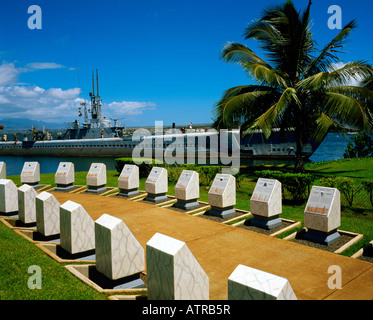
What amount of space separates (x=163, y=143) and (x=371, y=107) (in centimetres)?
3820

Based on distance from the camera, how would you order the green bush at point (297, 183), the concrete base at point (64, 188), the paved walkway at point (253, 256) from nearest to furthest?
the paved walkway at point (253, 256)
the green bush at point (297, 183)
the concrete base at point (64, 188)

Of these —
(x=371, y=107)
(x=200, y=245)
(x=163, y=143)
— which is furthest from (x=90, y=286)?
(x=163, y=143)

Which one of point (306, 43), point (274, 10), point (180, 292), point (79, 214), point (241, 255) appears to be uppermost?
point (274, 10)

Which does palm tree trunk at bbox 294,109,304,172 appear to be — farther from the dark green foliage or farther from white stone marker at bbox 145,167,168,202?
the dark green foliage

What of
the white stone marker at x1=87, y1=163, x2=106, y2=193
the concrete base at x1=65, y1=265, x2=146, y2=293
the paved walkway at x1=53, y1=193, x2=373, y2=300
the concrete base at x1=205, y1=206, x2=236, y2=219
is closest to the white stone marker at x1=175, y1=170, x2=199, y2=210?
the paved walkway at x1=53, y1=193, x2=373, y2=300

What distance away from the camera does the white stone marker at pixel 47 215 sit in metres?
6.59

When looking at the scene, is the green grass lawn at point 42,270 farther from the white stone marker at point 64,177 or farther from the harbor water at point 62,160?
the harbor water at point 62,160

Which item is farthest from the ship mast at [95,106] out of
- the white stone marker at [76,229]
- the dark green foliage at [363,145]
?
the white stone marker at [76,229]

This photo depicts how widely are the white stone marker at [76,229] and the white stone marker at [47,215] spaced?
38.9 inches

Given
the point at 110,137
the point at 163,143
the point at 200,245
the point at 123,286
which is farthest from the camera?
the point at 110,137

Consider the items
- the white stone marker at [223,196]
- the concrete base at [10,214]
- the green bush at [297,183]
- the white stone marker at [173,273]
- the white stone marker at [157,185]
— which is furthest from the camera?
the white stone marker at [157,185]

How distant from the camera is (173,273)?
3412 mm
